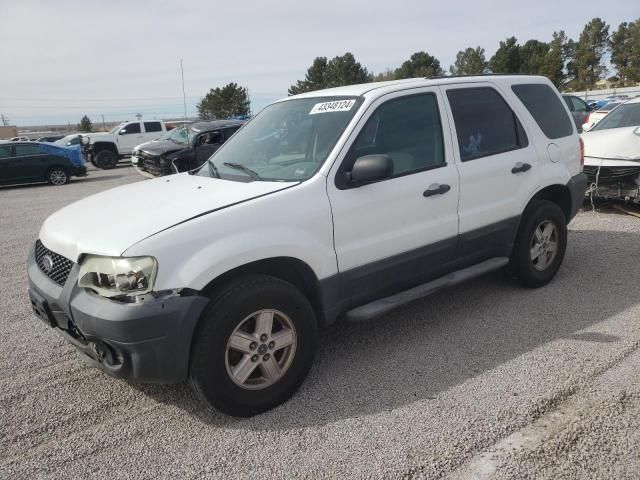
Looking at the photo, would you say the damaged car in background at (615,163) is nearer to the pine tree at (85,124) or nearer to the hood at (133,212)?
the hood at (133,212)

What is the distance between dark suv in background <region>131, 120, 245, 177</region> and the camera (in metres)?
12.7

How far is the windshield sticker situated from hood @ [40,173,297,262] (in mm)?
768

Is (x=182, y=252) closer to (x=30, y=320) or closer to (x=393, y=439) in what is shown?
(x=393, y=439)

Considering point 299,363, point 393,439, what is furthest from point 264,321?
point 393,439

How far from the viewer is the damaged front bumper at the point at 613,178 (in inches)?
273

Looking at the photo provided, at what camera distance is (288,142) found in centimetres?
375

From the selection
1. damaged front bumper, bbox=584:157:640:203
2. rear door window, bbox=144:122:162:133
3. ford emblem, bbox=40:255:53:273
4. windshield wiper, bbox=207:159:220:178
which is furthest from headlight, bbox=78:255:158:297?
rear door window, bbox=144:122:162:133

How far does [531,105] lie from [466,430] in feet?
10.1

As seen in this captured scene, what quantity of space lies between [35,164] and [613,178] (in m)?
15.9

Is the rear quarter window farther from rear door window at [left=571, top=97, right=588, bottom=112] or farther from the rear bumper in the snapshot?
rear door window at [left=571, top=97, right=588, bottom=112]

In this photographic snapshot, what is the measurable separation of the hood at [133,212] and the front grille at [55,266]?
0.19 feet

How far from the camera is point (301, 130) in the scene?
12.3 feet

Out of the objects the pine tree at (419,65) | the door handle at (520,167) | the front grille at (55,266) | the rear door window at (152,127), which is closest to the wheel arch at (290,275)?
the front grille at (55,266)

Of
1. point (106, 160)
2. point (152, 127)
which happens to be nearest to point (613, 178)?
point (106, 160)
